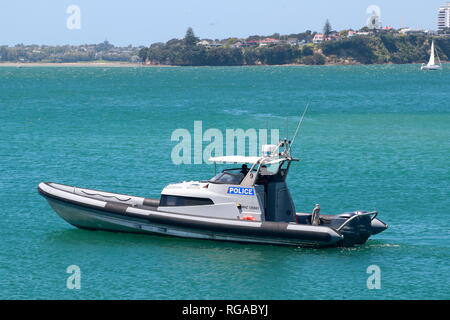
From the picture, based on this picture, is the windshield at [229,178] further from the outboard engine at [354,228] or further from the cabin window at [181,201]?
the outboard engine at [354,228]

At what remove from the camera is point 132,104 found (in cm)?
9656

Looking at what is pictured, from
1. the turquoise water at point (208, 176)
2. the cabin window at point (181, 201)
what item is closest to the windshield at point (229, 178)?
the cabin window at point (181, 201)

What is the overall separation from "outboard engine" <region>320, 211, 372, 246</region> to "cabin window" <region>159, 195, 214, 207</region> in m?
3.96

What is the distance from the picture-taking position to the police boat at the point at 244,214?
2606 centimetres

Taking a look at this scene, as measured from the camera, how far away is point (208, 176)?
4125 centimetres

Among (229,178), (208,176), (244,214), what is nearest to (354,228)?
(244,214)

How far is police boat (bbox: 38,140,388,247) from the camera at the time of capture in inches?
1026

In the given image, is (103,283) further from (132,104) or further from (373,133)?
(132,104)

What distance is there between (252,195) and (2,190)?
14.6m

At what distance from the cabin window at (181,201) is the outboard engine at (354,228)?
13.0ft

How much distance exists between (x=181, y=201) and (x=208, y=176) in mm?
13897

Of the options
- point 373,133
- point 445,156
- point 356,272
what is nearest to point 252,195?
point 356,272

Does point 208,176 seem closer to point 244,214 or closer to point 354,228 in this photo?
point 244,214
